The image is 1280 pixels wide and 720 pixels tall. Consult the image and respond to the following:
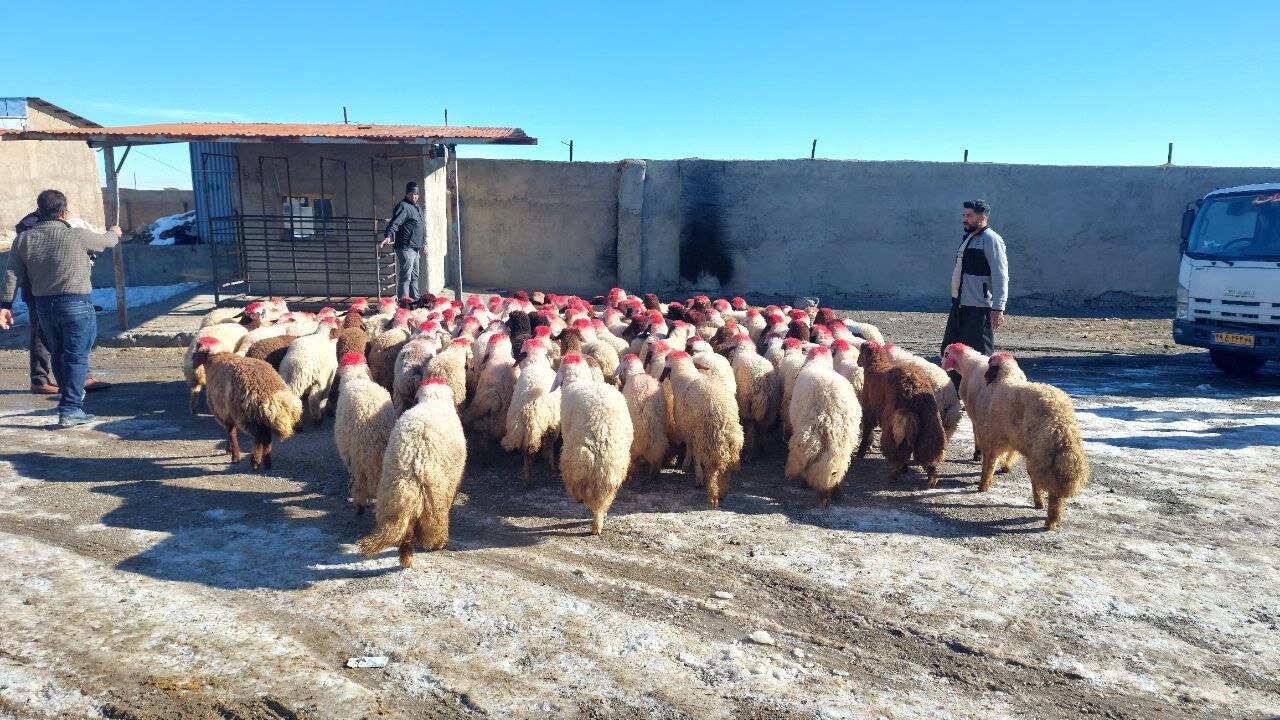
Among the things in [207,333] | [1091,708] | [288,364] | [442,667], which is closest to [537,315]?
[288,364]

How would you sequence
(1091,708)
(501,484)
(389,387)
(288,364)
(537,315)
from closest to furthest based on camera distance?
1. (1091,708)
2. (501,484)
3. (288,364)
4. (389,387)
5. (537,315)

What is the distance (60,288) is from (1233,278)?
1263cm

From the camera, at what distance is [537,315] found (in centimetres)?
760

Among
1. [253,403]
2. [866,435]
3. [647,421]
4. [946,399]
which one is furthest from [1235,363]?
[253,403]

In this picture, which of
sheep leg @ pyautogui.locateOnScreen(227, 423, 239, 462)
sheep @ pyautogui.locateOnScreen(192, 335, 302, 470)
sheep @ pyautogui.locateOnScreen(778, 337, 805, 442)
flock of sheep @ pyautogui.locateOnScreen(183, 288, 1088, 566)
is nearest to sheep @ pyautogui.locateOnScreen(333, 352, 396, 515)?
flock of sheep @ pyautogui.locateOnScreen(183, 288, 1088, 566)

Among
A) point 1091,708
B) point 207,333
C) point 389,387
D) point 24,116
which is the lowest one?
point 1091,708

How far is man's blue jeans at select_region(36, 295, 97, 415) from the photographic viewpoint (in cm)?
690

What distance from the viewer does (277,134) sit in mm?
11000

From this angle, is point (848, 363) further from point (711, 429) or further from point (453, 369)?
point (453, 369)

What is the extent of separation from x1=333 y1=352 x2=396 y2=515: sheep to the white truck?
32.8 feet

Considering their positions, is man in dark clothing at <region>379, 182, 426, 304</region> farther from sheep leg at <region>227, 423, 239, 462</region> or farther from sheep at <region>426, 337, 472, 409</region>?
sheep leg at <region>227, 423, 239, 462</region>

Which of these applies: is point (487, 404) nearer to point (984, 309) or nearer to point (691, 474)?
point (691, 474)

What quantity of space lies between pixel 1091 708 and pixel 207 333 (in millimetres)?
7378

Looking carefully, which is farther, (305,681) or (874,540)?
(874,540)
